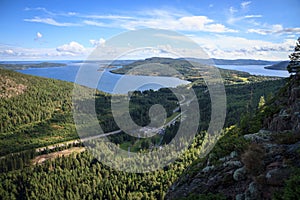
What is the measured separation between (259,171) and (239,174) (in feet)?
2.97

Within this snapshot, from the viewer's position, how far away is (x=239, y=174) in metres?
8.57

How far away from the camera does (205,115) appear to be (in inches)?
2665

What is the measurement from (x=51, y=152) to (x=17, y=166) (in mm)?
10051

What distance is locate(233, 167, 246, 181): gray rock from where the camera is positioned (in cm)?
845

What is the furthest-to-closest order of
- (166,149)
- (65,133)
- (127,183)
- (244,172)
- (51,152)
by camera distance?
(65,133) < (51,152) < (166,149) < (127,183) < (244,172)

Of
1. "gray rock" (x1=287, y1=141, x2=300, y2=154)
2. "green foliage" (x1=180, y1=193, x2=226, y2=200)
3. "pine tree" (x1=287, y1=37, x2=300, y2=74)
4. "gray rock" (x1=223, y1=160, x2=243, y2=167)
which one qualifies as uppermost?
"pine tree" (x1=287, y1=37, x2=300, y2=74)

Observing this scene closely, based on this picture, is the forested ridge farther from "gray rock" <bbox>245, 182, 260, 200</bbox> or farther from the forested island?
"gray rock" <bbox>245, 182, 260, 200</bbox>

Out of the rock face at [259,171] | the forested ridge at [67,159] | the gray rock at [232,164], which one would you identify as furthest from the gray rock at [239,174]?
the forested ridge at [67,159]

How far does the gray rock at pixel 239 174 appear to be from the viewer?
8449 mm

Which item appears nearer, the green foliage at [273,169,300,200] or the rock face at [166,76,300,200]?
the green foliage at [273,169,300,200]

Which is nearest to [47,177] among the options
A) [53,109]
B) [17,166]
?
[17,166]

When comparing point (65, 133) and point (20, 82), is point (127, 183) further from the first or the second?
Result: point (20, 82)

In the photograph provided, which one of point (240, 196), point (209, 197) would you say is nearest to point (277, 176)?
point (240, 196)

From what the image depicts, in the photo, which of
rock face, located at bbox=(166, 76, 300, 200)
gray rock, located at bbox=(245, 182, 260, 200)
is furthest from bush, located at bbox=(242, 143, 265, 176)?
gray rock, located at bbox=(245, 182, 260, 200)
